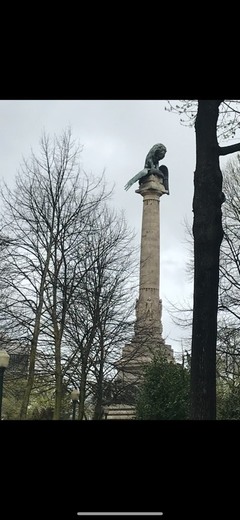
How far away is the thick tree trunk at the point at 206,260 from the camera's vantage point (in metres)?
7.56

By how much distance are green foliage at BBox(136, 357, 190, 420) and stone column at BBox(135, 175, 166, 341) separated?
597cm

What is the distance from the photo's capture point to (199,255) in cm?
786

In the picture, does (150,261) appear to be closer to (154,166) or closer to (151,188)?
(151,188)

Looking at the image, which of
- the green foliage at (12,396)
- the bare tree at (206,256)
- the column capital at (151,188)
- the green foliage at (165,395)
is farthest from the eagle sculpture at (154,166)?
the bare tree at (206,256)

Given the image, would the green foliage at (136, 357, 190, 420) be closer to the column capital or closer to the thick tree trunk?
the thick tree trunk

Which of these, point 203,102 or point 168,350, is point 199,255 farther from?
point 168,350

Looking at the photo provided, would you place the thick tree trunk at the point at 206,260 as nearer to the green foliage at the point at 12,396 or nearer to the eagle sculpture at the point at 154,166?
the green foliage at the point at 12,396

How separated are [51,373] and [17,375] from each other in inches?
48.9

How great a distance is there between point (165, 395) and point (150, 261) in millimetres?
8074

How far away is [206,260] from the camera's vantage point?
7828mm
